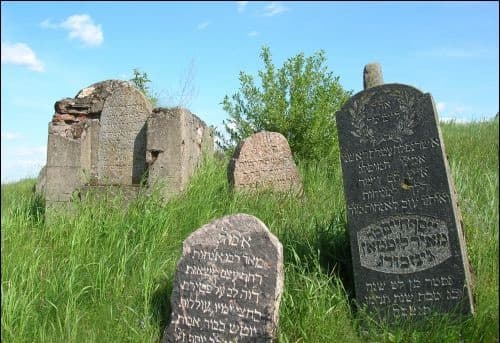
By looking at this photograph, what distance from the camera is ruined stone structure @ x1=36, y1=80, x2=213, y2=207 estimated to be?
6.86m

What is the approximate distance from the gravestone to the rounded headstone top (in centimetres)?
91

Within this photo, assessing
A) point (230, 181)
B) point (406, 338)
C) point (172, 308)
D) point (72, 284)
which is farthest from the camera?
point (230, 181)

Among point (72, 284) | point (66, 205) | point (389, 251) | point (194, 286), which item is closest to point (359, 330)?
point (389, 251)

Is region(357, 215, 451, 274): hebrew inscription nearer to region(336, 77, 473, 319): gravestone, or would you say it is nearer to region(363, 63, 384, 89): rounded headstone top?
region(336, 77, 473, 319): gravestone

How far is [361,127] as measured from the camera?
184 inches

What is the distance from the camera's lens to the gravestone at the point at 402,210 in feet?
13.9

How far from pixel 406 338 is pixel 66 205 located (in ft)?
15.4

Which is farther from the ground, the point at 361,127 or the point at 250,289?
the point at 361,127

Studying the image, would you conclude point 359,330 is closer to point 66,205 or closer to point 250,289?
point 250,289

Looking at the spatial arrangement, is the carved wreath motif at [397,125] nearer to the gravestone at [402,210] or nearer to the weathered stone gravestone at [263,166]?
the gravestone at [402,210]

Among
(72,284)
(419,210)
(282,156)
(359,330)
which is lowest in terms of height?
(359,330)

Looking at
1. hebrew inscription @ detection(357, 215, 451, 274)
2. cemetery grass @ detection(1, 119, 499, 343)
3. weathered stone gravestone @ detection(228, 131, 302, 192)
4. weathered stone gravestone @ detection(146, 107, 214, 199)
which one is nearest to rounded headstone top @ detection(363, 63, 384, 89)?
cemetery grass @ detection(1, 119, 499, 343)

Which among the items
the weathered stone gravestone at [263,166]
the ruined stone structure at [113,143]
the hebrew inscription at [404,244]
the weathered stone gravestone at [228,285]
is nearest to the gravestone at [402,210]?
the hebrew inscription at [404,244]

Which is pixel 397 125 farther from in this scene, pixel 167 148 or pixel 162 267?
pixel 167 148
